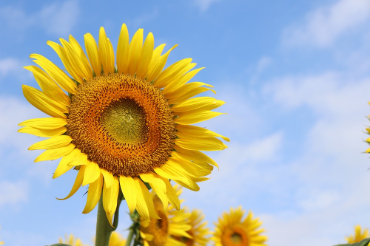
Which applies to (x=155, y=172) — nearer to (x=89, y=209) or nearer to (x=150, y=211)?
(x=150, y=211)

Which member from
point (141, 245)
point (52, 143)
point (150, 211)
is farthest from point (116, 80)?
point (141, 245)


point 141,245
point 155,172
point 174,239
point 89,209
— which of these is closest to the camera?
point 89,209

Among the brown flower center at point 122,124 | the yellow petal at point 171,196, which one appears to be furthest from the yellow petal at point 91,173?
the yellow petal at point 171,196

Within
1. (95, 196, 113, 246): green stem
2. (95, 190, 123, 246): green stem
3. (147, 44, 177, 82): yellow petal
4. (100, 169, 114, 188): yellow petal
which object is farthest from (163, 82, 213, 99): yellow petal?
(95, 196, 113, 246): green stem

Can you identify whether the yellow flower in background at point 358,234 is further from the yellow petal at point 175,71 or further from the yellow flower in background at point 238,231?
the yellow petal at point 175,71

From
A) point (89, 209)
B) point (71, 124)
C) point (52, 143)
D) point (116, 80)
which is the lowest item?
point (89, 209)

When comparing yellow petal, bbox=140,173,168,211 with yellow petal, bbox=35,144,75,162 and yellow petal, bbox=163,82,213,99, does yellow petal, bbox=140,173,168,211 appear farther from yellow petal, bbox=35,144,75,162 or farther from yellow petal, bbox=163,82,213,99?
yellow petal, bbox=163,82,213,99

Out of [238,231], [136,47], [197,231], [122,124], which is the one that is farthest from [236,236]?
[136,47]
